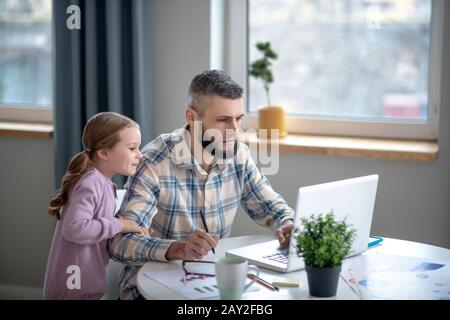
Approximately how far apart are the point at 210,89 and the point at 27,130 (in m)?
1.39

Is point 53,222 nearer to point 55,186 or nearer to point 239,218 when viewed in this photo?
point 55,186

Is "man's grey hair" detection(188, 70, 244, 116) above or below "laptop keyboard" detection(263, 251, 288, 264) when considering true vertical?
above

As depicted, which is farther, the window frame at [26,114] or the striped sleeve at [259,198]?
the window frame at [26,114]

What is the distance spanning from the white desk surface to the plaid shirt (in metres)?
0.10

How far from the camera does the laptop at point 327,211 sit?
1741 mm

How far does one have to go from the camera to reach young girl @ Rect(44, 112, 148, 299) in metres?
1.94

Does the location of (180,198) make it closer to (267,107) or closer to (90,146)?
(90,146)

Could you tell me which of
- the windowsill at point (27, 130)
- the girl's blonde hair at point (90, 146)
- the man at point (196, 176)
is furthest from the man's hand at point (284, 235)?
the windowsill at point (27, 130)

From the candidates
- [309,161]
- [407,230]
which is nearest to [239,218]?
[309,161]

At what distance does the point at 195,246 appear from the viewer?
1852mm

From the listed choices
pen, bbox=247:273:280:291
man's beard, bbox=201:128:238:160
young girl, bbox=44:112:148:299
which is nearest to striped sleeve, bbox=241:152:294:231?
man's beard, bbox=201:128:238:160

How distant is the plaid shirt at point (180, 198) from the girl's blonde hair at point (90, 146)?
0.42 ft

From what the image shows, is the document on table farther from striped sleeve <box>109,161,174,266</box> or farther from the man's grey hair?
the man's grey hair

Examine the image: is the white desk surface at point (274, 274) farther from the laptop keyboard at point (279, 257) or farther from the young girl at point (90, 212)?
the young girl at point (90, 212)
